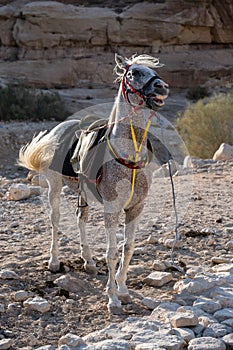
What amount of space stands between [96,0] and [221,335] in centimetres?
2993

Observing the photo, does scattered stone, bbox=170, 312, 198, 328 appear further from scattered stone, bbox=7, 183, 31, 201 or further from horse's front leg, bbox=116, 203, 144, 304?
scattered stone, bbox=7, 183, 31, 201

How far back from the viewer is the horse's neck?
4.81 metres

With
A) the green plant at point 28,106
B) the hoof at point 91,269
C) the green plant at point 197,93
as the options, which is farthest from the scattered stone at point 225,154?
the green plant at point 197,93

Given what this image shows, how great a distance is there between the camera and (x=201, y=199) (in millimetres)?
8930

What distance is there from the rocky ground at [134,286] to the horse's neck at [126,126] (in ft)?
4.05

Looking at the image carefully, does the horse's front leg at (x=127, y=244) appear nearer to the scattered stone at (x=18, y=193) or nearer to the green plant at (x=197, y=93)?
the scattered stone at (x=18, y=193)

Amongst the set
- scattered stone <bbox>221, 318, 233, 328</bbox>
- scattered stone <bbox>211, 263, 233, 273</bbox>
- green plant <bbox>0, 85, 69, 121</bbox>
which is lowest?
scattered stone <bbox>221, 318, 233, 328</bbox>

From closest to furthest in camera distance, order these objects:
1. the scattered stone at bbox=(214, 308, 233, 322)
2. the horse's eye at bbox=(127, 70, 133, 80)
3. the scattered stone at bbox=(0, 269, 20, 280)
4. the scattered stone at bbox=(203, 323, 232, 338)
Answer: the scattered stone at bbox=(203, 323, 232, 338), the scattered stone at bbox=(214, 308, 233, 322), the horse's eye at bbox=(127, 70, 133, 80), the scattered stone at bbox=(0, 269, 20, 280)

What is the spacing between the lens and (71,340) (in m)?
4.20

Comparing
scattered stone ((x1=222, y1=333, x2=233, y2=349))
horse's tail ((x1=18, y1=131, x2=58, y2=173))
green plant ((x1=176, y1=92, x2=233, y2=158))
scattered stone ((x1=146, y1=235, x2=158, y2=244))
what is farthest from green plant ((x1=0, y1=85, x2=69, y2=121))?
scattered stone ((x1=222, y1=333, x2=233, y2=349))

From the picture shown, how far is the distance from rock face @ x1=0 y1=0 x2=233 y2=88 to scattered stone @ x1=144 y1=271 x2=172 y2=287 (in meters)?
23.6

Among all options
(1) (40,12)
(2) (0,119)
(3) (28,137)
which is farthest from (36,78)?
(3) (28,137)

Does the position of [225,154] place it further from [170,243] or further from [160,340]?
[160,340]

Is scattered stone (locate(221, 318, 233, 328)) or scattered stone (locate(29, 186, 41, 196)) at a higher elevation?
scattered stone (locate(29, 186, 41, 196))
